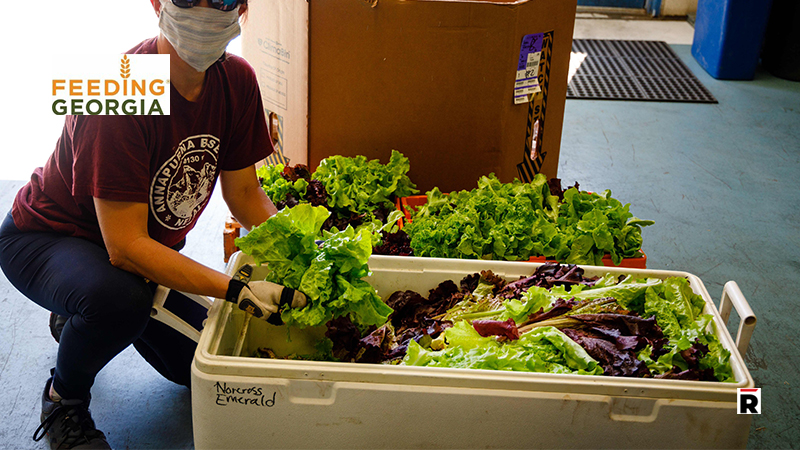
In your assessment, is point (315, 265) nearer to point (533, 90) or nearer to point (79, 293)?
point (79, 293)

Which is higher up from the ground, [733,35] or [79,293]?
[733,35]

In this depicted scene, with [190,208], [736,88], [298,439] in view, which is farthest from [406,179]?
[736,88]

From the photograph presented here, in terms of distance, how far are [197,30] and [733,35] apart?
5.71 m

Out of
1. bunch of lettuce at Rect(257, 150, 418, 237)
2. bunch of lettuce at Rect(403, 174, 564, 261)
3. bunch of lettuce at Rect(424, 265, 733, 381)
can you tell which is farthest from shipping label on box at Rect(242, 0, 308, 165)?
bunch of lettuce at Rect(424, 265, 733, 381)

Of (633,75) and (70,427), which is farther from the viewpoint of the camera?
(633,75)

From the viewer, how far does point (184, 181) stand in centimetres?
205

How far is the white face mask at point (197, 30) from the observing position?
1.80 metres

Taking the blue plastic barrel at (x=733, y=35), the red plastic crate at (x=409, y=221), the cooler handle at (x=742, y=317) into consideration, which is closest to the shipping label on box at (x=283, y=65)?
the red plastic crate at (x=409, y=221)

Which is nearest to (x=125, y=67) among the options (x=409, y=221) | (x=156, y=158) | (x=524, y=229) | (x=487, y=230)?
(x=156, y=158)

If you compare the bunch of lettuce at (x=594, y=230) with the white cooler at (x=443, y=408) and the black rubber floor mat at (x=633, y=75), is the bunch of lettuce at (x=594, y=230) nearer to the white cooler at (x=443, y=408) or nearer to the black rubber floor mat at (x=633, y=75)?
the white cooler at (x=443, y=408)

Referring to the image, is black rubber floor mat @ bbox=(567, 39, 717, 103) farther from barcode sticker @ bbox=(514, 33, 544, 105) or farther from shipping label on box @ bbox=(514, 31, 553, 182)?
barcode sticker @ bbox=(514, 33, 544, 105)

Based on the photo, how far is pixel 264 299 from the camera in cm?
181

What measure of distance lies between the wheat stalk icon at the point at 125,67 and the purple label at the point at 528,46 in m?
1.59

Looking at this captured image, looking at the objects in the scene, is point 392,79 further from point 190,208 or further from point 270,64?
point 190,208
